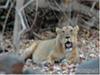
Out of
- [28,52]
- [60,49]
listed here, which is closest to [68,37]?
[60,49]

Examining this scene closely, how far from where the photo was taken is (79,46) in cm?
1163

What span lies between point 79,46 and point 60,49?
2688mm

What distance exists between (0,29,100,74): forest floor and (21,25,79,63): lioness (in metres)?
0.30

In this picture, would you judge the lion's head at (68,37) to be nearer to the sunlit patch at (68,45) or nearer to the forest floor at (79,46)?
the sunlit patch at (68,45)

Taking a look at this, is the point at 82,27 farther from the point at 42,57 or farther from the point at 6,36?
the point at 42,57

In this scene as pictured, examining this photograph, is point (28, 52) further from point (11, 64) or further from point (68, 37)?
point (11, 64)

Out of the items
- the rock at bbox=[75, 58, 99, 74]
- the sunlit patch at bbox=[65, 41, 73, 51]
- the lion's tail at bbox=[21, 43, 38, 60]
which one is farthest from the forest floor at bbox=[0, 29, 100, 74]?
the rock at bbox=[75, 58, 99, 74]

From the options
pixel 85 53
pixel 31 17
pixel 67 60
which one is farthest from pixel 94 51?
pixel 31 17

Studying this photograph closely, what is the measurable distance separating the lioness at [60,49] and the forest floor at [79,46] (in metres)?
0.30

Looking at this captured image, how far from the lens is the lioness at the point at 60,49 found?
8.66 m

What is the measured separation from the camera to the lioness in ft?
28.4

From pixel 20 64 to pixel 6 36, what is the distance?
945 centimetres

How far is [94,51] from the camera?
1070 centimetres

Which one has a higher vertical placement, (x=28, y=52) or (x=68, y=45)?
(x=68, y=45)
